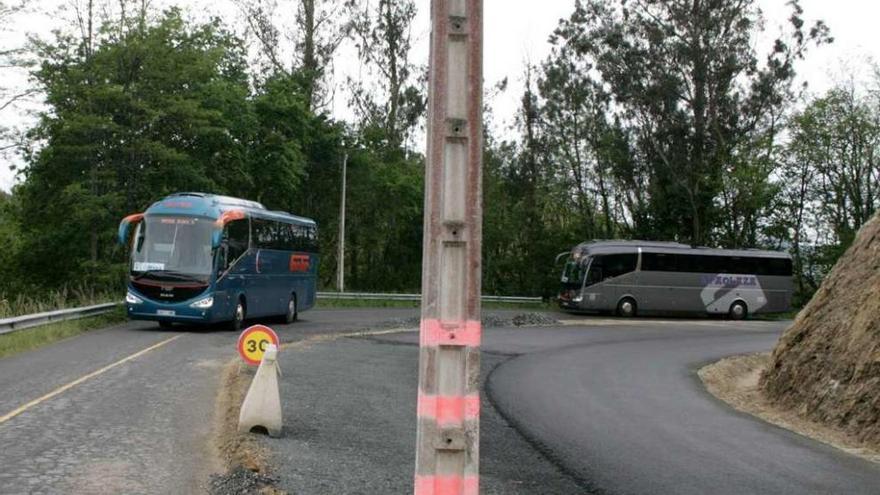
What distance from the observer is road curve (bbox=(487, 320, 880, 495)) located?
851 centimetres

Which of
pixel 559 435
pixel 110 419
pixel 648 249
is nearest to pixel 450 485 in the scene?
pixel 559 435

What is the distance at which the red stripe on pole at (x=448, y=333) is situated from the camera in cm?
392

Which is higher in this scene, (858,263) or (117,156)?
(117,156)

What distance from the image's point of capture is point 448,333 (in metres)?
3.93

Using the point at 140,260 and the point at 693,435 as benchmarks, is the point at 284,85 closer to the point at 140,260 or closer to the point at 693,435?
the point at 140,260

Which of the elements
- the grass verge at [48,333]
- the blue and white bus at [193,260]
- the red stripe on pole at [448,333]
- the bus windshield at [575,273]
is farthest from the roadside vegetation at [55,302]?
the red stripe on pole at [448,333]

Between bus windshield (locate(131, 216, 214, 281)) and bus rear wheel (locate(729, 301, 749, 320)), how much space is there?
2857 cm

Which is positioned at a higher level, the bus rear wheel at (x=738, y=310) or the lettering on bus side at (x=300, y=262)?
the lettering on bus side at (x=300, y=262)

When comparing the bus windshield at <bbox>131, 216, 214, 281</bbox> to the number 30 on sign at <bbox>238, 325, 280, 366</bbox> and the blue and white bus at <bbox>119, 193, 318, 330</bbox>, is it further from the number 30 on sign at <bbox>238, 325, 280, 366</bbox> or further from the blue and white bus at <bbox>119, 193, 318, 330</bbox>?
the number 30 on sign at <bbox>238, 325, 280, 366</bbox>

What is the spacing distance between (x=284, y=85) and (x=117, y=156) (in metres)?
14.0

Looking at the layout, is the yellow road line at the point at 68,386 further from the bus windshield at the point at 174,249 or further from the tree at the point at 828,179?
the tree at the point at 828,179

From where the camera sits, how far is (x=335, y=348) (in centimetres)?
2016

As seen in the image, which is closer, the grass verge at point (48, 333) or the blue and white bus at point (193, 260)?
the grass verge at point (48, 333)

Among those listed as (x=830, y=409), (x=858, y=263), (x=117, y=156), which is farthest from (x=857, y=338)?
(x=117, y=156)
